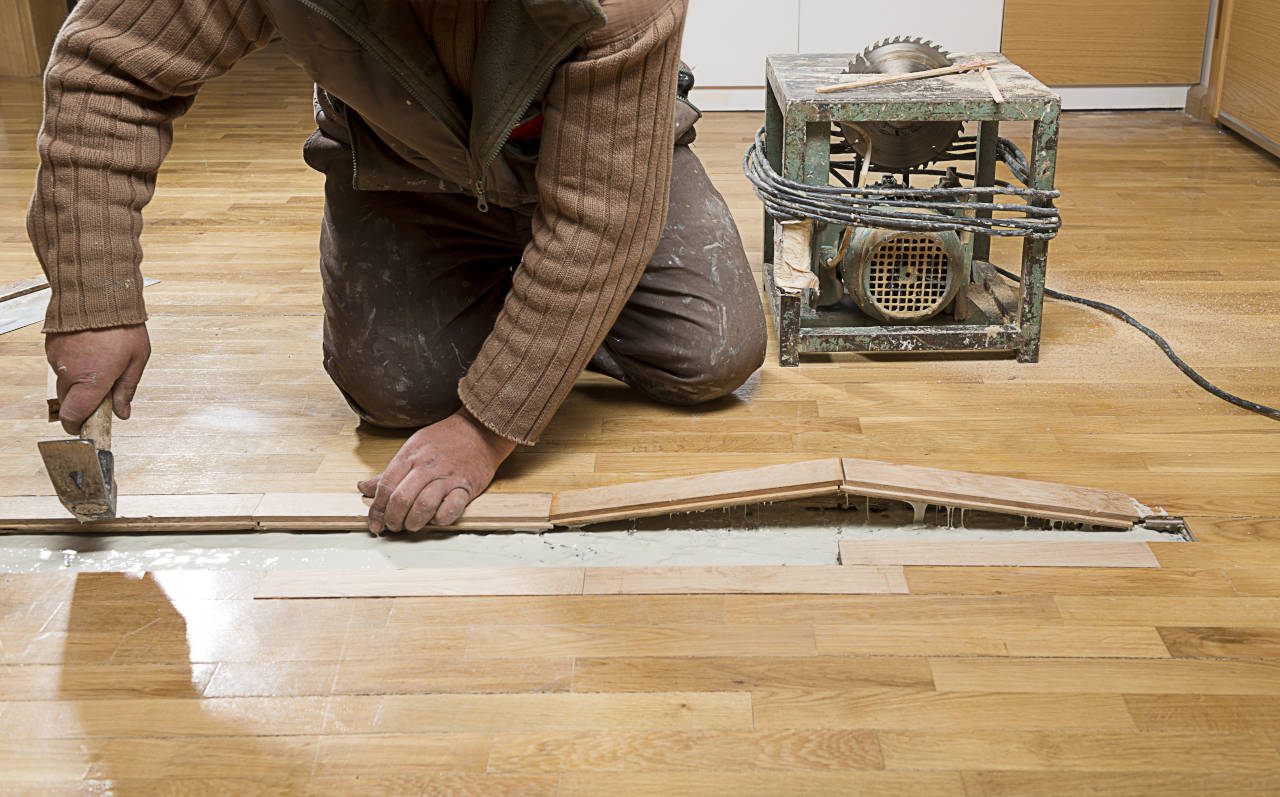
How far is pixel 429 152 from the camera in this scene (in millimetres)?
1496

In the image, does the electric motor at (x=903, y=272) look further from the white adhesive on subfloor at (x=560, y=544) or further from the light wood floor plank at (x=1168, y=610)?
the light wood floor plank at (x=1168, y=610)

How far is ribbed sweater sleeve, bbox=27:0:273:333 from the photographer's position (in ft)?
4.33

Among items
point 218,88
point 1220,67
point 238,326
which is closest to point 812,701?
point 238,326

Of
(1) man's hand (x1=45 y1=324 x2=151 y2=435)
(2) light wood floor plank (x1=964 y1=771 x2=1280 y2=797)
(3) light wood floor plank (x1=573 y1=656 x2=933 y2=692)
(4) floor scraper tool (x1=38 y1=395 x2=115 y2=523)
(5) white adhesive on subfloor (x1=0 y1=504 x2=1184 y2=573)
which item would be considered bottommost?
(5) white adhesive on subfloor (x1=0 y1=504 x2=1184 y2=573)

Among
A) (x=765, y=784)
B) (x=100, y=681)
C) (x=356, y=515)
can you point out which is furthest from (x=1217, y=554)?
(x=100, y=681)

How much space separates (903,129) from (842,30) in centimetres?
201

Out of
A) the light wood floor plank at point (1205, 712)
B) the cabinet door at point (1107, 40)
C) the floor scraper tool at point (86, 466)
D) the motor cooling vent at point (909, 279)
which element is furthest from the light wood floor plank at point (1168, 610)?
the cabinet door at point (1107, 40)

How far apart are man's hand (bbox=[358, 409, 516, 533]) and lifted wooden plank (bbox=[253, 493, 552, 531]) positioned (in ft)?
0.07

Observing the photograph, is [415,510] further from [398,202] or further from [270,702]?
[398,202]

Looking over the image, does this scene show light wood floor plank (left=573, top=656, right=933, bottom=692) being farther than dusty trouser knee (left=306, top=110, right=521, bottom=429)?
No

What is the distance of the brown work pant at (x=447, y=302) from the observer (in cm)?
175


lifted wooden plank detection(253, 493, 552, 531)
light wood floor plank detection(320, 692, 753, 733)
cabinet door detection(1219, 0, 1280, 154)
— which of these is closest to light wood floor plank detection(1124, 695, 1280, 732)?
light wood floor plank detection(320, 692, 753, 733)

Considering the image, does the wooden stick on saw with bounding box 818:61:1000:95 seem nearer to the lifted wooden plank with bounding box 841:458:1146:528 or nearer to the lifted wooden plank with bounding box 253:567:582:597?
the lifted wooden plank with bounding box 841:458:1146:528

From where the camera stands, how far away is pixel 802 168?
192cm
